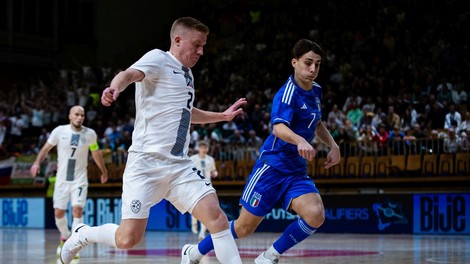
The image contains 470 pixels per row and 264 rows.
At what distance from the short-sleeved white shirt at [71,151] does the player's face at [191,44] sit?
7.43m

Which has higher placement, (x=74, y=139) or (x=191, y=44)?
(x=191, y=44)

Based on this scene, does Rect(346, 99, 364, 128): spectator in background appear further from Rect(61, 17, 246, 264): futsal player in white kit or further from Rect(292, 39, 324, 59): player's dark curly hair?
Rect(61, 17, 246, 264): futsal player in white kit

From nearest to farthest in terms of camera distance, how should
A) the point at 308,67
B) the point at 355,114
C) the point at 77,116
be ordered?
the point at 308,67
the point at 77,116
the point at 355,114

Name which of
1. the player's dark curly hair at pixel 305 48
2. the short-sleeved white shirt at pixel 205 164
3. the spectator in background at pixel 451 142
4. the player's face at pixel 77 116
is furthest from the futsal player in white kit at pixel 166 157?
the spectator in background at pixel 451 142

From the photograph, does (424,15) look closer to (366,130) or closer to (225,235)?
(366,130)

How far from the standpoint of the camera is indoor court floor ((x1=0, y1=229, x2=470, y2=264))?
11.9 m

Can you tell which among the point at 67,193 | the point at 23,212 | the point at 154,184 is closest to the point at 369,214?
the point at 67,193

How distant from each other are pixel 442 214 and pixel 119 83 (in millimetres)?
14480

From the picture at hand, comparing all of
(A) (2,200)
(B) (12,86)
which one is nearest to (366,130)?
(A) (2,200)

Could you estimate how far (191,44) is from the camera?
7.38 meters

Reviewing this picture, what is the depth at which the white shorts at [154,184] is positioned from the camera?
7168mm

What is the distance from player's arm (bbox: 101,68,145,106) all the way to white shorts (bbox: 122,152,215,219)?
2.48 ft

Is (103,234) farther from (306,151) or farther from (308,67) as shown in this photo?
(308,67)

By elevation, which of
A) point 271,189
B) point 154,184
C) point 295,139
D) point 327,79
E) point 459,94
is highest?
point 327,79
